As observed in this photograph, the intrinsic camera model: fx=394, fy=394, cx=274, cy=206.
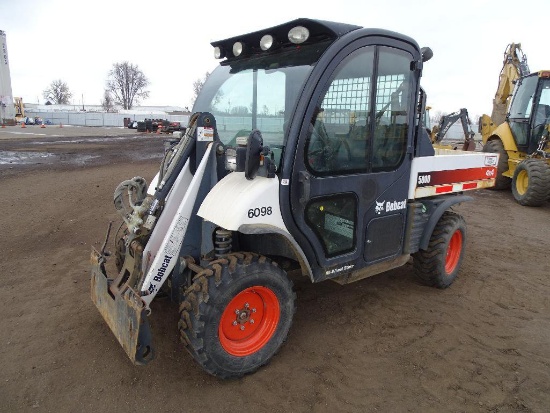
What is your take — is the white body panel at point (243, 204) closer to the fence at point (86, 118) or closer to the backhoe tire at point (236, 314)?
the backhoe tire at point (236, 314)

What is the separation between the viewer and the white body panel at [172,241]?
2734mm

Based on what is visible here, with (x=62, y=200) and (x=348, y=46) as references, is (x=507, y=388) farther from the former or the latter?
(x=62, y=200)

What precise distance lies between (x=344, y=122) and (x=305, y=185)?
0.64 metres

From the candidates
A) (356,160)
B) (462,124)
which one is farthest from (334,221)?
(462,124)

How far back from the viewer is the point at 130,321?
2.51 meters

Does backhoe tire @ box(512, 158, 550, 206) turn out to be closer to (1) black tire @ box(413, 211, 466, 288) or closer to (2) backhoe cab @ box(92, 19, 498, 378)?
(1) black tire @ box(413, 211, 466, 288)

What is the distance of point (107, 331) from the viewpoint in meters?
3.27

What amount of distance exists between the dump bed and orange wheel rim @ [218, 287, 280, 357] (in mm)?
1723

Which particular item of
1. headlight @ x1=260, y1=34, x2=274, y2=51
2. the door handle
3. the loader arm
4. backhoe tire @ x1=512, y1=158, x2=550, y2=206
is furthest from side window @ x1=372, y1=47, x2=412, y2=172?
the loader arm

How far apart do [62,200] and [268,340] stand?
6.08 meters

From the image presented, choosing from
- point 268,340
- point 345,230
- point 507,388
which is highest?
point 345,230

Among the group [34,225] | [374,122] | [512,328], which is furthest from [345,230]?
[34,225]

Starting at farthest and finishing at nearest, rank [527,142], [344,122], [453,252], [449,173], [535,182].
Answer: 1. [527,142]
2. [535,182]
3. [453,252]
4. [449,173]
5. [344,122]

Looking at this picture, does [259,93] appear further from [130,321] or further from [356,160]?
[130,321]
